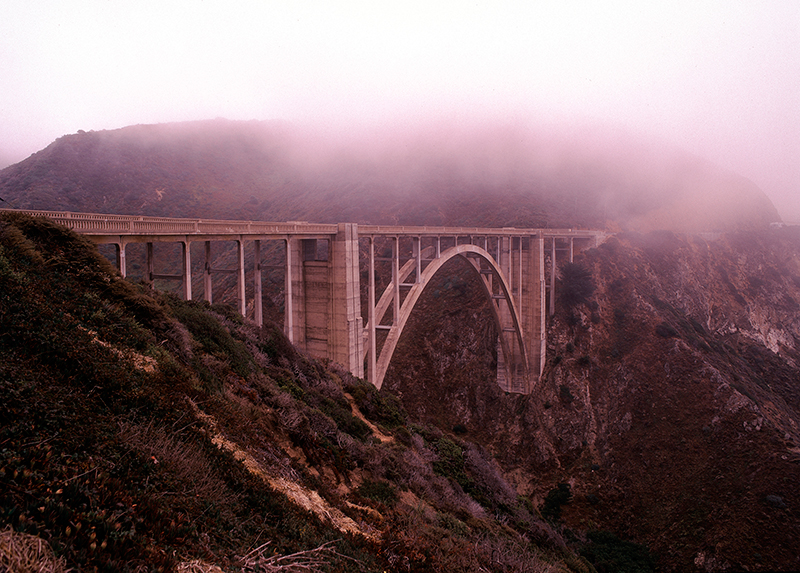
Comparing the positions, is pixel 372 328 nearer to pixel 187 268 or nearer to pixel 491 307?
pixel 187 268

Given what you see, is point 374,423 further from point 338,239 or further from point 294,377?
point 338,239

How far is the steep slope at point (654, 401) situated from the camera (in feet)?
76.6

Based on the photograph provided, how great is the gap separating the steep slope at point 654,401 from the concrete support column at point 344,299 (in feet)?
63.6

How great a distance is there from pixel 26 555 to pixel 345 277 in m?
16.0

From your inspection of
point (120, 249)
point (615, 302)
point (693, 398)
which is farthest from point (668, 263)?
point (120, 249)

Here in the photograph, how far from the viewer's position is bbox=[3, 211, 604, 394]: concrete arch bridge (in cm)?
1108

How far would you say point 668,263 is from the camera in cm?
5106

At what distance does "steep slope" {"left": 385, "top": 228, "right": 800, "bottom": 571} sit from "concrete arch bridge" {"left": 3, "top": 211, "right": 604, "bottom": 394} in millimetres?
4183

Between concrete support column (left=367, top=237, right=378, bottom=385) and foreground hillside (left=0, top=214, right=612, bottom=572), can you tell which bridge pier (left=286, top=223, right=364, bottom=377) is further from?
foreground hillside (left=0, top=214, right=612, bottom=572)

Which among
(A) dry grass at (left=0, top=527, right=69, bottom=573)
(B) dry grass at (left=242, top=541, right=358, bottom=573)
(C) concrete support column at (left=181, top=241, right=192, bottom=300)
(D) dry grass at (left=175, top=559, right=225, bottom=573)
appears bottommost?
(B) dry grass at (left=242, top=541, right=358, bottom=573)

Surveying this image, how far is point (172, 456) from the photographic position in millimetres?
4688

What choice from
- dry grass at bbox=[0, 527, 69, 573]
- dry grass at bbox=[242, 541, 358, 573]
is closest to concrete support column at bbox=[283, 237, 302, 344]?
dry grass at bbox=[242, 541, 358, 573]

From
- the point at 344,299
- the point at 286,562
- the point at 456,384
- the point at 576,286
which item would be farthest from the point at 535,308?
the point at 286,562

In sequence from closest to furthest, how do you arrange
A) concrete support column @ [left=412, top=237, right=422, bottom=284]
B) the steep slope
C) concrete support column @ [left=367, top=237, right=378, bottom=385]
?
concrete support column @ [left=367, top=237, right=378, bottom=385]
concrete support column @ [left=412, top=237, right=422, bottom=284]
the steep slope
